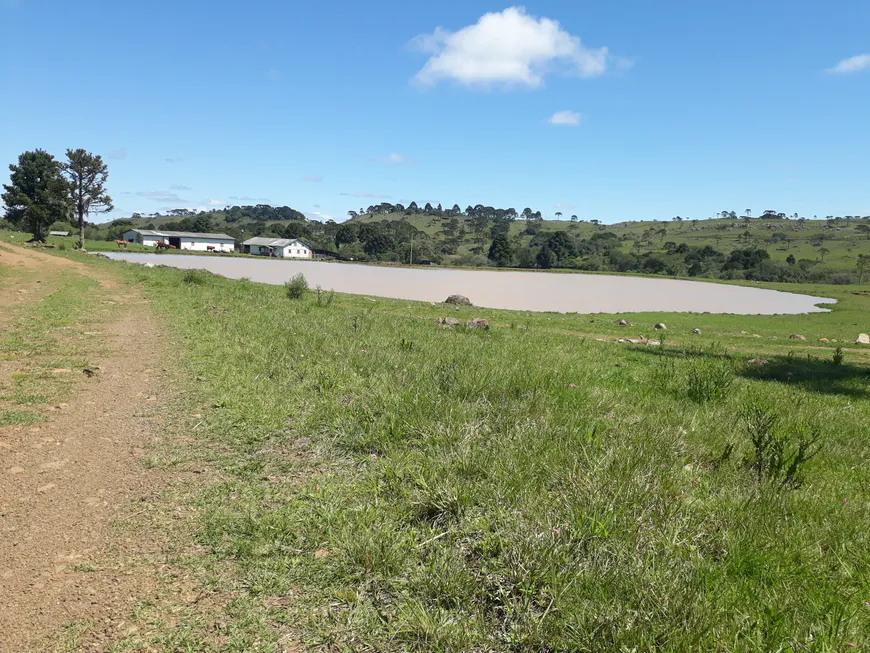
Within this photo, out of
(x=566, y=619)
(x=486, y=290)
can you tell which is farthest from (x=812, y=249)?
(x=566, y=619)

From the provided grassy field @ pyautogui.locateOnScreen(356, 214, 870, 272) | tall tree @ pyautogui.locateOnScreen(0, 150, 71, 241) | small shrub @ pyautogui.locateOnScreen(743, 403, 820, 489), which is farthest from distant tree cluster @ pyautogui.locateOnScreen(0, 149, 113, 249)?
grassy field @ pyautogui.locateOnScreen(356, 214, 870, 272)

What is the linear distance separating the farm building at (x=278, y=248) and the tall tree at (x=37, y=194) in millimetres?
47329

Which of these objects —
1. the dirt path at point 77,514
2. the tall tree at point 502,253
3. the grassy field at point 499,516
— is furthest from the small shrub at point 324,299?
the tall tree at point 502,253

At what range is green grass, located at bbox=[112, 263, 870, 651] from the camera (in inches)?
110

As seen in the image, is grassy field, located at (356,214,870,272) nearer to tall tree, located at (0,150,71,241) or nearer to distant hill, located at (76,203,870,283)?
distant hill, located at (76,203,870,283)

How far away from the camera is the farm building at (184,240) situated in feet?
406

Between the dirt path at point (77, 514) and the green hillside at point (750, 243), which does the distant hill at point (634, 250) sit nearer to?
the green hillside at point (750, 243)

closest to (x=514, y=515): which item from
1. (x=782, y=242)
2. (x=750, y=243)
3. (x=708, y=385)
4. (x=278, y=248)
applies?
(x=708, y=385)

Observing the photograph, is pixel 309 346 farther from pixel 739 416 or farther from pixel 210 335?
pixel 739 416

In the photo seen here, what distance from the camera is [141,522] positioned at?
3811 mm

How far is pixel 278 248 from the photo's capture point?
413ft

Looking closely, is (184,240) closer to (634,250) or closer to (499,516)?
(634,250)

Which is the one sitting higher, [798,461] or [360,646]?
[798,461]

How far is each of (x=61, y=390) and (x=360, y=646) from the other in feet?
20.4
